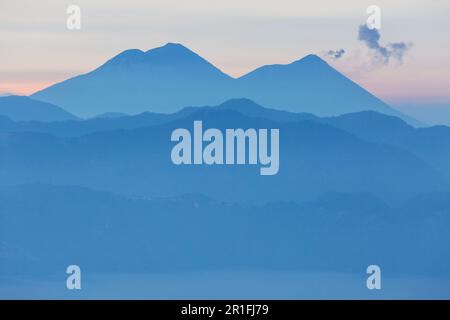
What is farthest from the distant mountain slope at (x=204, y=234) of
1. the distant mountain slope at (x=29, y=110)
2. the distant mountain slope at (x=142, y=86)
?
the distant mountain slope at (x=142, y=86)

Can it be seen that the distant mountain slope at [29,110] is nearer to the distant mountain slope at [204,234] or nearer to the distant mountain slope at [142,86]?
the distant mountain slope at [142,86]

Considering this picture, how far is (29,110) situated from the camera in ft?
37.8

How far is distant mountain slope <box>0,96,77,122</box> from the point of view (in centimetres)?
1148

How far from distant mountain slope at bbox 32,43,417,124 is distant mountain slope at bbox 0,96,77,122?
70 millimetres

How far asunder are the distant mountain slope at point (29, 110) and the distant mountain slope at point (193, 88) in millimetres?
70

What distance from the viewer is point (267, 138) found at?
37.2 ft

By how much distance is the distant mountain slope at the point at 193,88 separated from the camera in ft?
37.5

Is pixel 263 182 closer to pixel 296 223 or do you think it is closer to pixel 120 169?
pixel 296 223

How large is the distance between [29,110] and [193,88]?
1.42 meters

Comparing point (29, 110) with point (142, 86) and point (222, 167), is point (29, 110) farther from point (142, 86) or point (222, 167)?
point (222, 167)

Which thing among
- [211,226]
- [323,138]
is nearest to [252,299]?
[211,226]

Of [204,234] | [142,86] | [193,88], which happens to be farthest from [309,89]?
[204,234]

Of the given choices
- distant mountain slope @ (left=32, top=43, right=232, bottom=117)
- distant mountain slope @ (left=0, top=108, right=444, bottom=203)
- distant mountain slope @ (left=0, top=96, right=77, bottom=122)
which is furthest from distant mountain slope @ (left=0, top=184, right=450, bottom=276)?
distant mountain slope @ (left=32, top=43, right=232, bottom=117)

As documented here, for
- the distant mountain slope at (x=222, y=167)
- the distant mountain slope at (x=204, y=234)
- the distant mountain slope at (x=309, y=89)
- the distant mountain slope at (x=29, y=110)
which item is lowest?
the distant mountain slope at (x=204, y=234)
